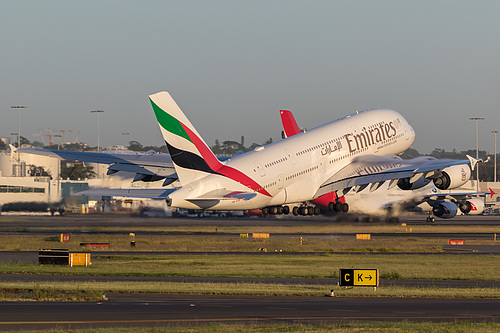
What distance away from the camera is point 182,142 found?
52562 millimetres

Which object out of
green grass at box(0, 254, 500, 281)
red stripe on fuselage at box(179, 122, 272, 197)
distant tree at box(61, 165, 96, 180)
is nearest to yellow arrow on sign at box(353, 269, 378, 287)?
green grass at box(0, 254, 500, 281)

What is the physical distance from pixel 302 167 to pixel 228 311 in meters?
35.4

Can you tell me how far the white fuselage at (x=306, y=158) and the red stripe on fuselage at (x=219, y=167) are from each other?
0.92 feet

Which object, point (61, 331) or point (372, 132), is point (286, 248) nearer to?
point (372, 132)

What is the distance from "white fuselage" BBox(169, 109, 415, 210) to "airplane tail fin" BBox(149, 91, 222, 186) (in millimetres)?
712

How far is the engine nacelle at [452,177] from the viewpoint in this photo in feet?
210

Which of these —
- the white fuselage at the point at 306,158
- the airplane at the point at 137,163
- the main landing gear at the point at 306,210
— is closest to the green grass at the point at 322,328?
the white fuselage at the point at 306,158

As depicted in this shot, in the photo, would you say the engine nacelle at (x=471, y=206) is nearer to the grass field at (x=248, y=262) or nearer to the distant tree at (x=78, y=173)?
the grass field at (x=248, y=262)

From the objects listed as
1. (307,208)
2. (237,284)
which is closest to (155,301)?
(237,284)

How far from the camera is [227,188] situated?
2189 inches

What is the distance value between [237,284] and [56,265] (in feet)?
47.2

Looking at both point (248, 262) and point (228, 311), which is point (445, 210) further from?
point (228, 311)

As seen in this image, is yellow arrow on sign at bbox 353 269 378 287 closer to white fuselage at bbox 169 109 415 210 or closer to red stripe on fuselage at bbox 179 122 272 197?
white fuselage at bbox 169 109 415 210

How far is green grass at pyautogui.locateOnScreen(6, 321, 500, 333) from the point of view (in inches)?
898
